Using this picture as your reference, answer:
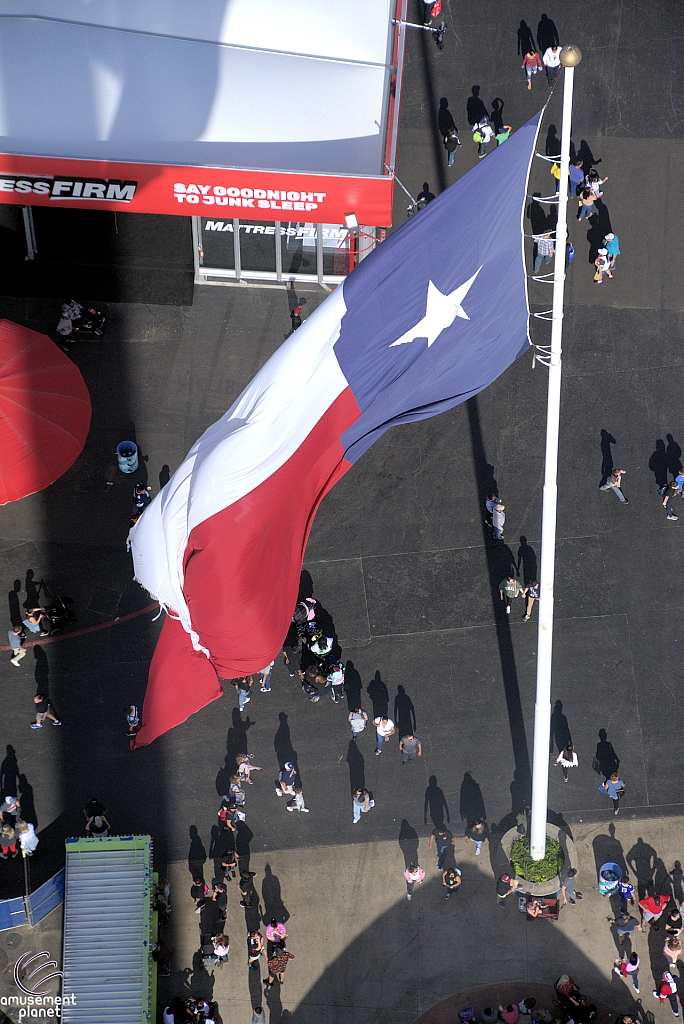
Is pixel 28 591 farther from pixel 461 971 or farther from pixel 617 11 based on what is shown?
pixel 617 11

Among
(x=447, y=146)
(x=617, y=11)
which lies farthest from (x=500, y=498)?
(x=617, y=11)

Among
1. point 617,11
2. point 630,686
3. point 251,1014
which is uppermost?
point 617,11

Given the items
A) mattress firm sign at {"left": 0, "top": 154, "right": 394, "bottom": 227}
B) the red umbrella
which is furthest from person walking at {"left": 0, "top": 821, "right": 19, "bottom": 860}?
mattress firm sign at {"left": 0, "top": 154, "right": 394, "bottom": 227}

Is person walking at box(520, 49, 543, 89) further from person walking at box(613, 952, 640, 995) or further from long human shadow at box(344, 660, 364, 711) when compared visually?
person walking at box(613, 952, 640, 995)

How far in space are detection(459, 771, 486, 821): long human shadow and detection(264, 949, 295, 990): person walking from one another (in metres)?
4.94

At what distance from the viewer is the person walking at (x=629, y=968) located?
25969mm

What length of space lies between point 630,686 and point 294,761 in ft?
26.6

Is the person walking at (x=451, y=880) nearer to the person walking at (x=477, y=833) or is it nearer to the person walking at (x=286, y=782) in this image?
the person walking at (x=477, y=833)

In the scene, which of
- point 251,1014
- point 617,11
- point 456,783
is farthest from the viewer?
point 617,11

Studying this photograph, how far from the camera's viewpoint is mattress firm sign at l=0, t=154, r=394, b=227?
28203 mm

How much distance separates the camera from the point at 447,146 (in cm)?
3381

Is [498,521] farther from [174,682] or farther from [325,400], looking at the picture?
[325,400]

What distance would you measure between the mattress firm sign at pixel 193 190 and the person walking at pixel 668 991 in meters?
18.0

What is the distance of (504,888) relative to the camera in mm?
26625
